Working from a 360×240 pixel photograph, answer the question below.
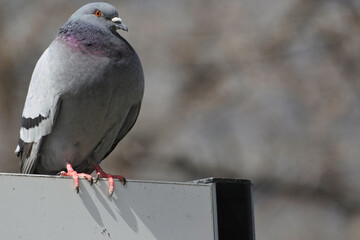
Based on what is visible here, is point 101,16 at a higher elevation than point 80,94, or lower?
higher

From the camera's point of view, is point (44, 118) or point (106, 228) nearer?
point (106, 228)

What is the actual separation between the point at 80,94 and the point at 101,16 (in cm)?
57

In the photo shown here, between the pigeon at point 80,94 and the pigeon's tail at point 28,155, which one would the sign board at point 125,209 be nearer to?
the pigeon at point 80,94

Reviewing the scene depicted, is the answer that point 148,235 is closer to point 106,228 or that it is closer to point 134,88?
point 106,228

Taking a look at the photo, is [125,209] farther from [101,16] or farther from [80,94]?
[101,16]

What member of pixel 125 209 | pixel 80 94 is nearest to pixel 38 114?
pixel 80 94

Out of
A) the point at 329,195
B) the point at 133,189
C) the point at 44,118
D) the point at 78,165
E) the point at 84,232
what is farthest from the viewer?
the point at 329,195

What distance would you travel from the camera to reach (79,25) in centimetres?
388

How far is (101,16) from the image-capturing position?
155 inches

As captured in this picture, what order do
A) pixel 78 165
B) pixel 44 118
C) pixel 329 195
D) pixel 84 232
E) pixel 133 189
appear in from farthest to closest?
pixel 329 195 < pixel 78 165 < pixel 44 118 < pixel 133 189 < pixel 84 232

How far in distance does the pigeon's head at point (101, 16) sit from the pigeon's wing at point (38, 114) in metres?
0.32

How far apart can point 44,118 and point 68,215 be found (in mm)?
1344

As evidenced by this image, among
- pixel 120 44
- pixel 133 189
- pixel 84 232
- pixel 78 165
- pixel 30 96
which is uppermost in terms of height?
pixel 120 44

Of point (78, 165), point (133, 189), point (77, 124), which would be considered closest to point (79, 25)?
point (77, 124)
